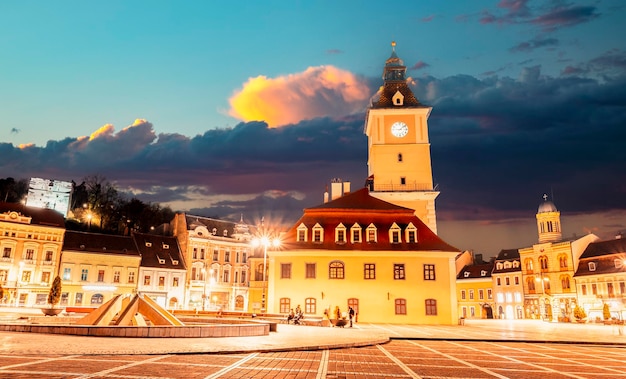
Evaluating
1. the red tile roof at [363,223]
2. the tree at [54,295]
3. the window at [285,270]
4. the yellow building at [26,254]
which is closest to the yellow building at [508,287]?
the red tile roof at [363,223]

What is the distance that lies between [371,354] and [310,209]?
30223 mm

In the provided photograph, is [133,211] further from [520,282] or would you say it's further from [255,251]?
[520,282]

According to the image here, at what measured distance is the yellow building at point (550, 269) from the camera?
69.7 meters

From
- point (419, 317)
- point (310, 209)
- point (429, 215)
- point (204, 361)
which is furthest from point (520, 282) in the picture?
point (204, 361)

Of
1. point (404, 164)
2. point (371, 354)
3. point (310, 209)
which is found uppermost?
point (404, 164)

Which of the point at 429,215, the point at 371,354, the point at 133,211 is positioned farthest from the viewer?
the point at 133,211

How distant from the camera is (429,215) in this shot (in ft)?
177

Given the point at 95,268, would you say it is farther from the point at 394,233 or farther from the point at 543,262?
the point at 543,262

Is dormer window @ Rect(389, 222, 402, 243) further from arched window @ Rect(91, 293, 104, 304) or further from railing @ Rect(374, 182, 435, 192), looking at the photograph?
arched window @ Rect(91, 293, 104, 304)

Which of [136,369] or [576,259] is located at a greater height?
[576,259]

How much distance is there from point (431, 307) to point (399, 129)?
979 inches

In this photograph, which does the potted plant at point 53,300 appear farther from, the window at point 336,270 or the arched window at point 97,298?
the arched window at point 97,298

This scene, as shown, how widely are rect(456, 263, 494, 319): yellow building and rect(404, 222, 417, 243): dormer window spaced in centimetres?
5187

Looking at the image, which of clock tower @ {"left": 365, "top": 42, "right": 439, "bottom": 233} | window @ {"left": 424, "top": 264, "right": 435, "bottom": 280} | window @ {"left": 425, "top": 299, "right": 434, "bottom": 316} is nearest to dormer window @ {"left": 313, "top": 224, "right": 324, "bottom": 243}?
window @ {"left": 424, "top": 264, "right": 435, "bottom": 280}
